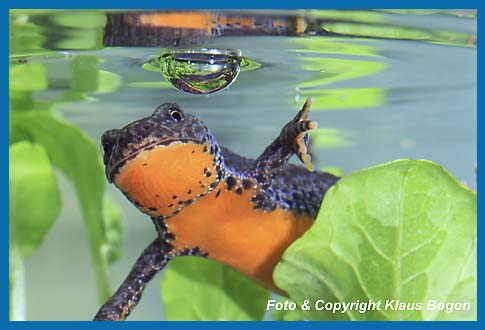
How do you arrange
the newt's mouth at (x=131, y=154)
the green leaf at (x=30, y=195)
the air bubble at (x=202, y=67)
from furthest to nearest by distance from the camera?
1. the green leaf at (x=30, y=195)
2. the air bubble at (x=202, y=67)
3. the newt's mouth at (x=131, y=154)

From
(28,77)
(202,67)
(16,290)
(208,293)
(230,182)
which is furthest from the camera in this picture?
(16,290)

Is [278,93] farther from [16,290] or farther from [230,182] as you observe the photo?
[16,290]

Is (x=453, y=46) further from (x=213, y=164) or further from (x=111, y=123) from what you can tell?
(x=111, y=123)

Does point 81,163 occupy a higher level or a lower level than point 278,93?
lower

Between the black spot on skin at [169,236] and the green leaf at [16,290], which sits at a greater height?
the black spot on skin at [169,236]

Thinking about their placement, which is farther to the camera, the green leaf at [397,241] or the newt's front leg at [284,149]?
the newt's front leg at [284,149]

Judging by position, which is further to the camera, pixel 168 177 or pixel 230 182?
pixel 230 182

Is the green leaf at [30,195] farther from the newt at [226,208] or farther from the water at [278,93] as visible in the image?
the newt at [226,208]

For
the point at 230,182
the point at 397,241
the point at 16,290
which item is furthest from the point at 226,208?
the point at 16,290

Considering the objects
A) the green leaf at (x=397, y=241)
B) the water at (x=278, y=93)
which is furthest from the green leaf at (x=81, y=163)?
the green leaf at (x=397, y=241)
